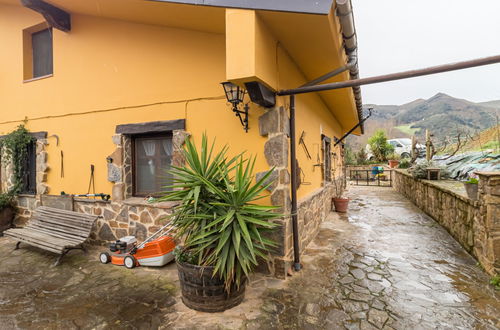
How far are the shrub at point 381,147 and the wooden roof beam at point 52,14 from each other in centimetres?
1722

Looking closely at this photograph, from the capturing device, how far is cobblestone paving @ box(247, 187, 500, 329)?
2.36 m

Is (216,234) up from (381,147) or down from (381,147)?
down

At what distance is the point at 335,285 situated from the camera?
299 centimetres

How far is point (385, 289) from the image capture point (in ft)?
9.48

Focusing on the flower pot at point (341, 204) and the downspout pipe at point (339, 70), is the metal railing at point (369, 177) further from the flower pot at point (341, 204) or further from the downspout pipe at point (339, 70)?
the downspout pipe at point (339, 70)

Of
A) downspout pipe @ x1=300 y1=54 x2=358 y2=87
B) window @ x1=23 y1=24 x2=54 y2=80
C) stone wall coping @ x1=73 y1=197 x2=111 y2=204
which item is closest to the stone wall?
downspout pipe @ x1=300 y1=54 x2=358 y2=87

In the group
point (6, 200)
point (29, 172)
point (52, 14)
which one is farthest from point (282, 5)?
point (6, 200)

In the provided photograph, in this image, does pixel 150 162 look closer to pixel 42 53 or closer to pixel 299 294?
pixel 299 294

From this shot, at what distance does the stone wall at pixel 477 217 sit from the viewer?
305 centimetres

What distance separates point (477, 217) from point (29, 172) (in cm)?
839

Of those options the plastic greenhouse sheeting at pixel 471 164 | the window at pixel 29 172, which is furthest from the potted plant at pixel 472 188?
the window at pixel 29 172

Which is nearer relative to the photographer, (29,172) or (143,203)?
(143,203)

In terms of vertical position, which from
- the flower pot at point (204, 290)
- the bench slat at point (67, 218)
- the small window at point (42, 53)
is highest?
the small window at point (42, 53)

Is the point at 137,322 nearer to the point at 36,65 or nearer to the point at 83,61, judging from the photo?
the point at 83,61
